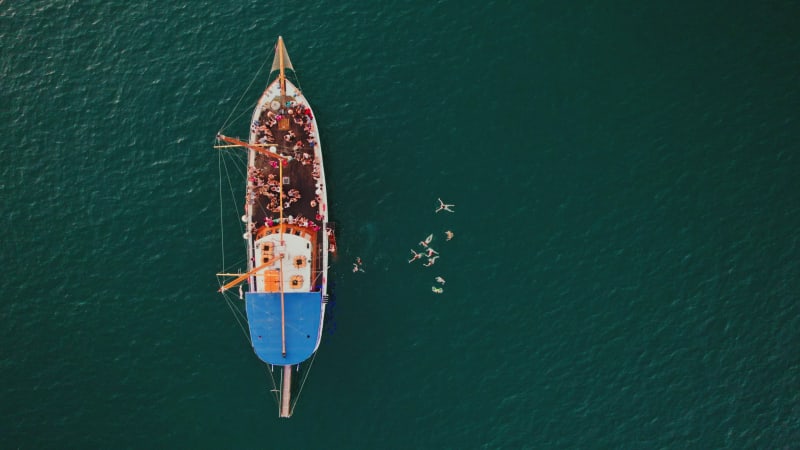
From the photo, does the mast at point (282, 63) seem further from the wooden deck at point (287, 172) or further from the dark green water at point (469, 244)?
the dark green water at point (469, 244)

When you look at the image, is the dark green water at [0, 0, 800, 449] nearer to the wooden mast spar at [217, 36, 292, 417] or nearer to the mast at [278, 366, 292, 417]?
the mast at [278, 366, 292, 417]

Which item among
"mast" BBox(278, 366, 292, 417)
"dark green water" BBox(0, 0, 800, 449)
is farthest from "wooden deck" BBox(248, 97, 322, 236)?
"mast" BBox(278, 366, 292, 417)

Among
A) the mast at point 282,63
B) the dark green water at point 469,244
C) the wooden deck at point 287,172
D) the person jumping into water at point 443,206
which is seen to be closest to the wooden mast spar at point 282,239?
the mast at point 282,63

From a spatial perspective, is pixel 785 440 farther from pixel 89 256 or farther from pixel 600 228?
pixel 89 256

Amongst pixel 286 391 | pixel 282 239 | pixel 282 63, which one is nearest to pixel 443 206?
pixel 282 239

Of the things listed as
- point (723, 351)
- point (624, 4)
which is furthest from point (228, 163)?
point (723, 351)

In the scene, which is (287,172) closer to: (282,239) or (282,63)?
(282,239)
